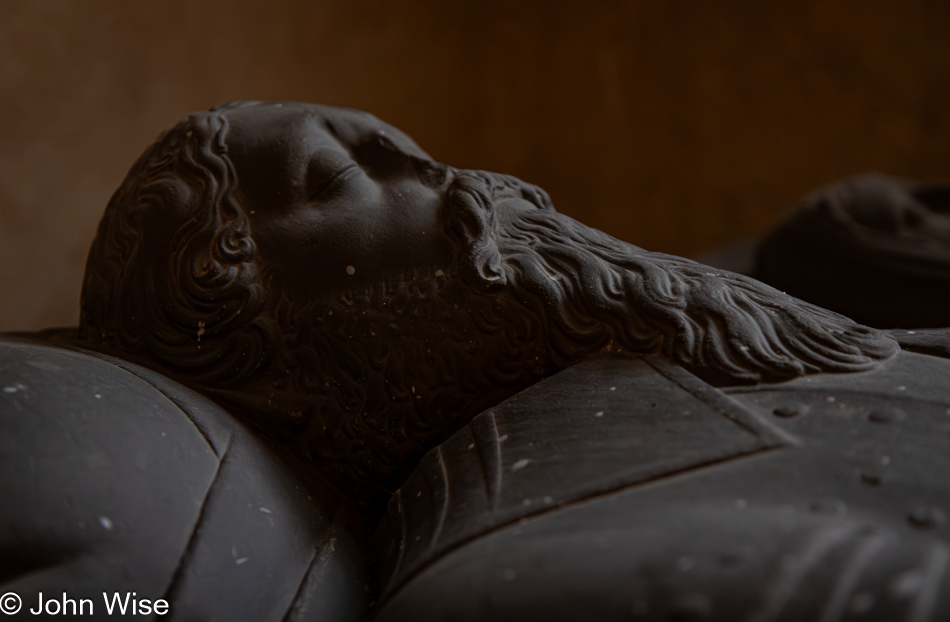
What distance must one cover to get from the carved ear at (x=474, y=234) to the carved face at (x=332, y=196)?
4cm

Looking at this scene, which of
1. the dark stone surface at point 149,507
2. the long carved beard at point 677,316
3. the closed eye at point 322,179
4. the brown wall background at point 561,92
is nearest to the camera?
the dark stone surface at point 149,507

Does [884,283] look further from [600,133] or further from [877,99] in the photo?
[600,133]

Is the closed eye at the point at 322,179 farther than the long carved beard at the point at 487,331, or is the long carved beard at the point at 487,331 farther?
the closed eye at the point at 322,179

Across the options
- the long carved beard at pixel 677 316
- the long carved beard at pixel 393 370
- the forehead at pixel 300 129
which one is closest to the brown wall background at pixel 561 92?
the forehead at pixel 300 129

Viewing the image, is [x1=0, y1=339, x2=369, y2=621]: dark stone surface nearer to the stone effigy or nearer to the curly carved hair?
the stone effigy

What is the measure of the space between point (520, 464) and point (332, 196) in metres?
0.73

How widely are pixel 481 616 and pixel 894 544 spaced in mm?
480

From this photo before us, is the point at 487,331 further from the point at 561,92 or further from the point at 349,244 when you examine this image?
the point at 561,92

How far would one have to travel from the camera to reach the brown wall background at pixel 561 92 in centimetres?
314

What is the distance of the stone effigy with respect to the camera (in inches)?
37.2

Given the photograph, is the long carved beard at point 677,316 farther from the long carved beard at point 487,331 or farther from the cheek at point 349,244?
the cheek at point 349,244

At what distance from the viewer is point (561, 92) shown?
5727 mm

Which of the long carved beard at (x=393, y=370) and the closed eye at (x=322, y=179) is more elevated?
the closed eye at (x=322, y=179)

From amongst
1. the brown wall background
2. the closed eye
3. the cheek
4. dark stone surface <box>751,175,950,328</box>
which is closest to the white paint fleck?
the cheek
